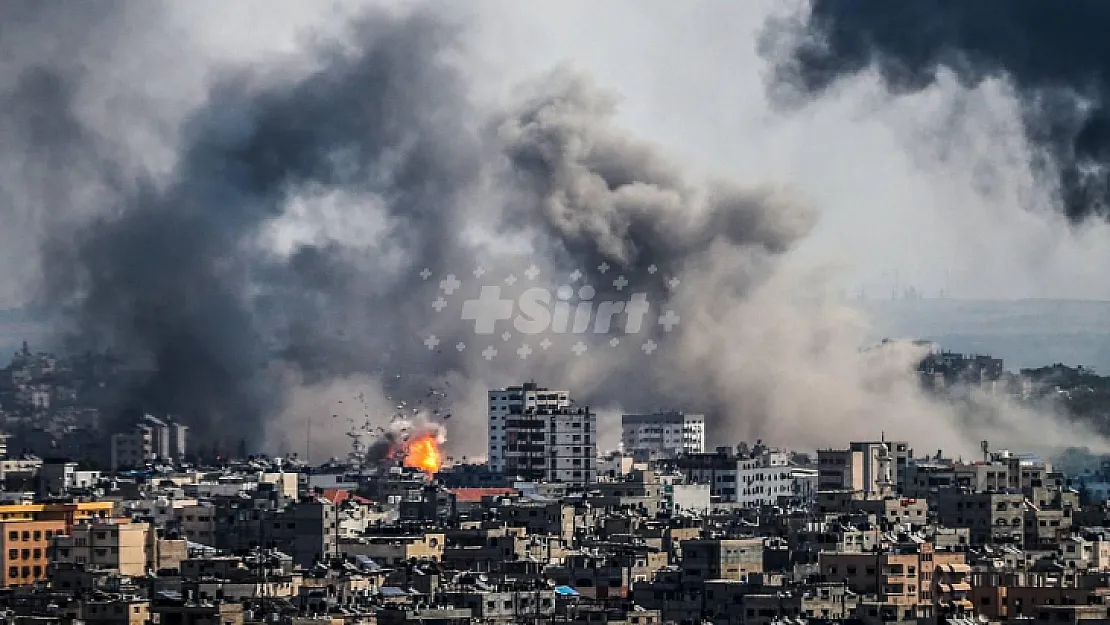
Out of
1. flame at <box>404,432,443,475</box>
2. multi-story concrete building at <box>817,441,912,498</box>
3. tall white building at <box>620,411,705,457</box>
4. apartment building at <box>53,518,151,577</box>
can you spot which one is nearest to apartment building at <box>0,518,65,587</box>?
apartment building at <box>53,518,151,577</box>

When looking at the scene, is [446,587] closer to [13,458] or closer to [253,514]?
[253,514]

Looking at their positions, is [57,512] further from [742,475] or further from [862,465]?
[742,475]

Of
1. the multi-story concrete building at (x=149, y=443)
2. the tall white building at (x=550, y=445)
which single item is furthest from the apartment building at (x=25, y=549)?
the multi-story concrete building at (x=149, y=443)

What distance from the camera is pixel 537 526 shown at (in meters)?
68.4

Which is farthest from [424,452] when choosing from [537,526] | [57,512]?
[57,512]

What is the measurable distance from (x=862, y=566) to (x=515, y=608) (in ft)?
18.5

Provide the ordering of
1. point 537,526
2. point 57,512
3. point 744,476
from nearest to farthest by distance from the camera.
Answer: point 57,512 → point 537,526 → point 744,476

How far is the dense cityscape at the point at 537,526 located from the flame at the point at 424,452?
0.12m

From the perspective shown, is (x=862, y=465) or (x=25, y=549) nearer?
(x=25, y=549)

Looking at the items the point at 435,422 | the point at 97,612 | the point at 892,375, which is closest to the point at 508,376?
the point at 435,422

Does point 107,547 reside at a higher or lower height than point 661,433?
lower

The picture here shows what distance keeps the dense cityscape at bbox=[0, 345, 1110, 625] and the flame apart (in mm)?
117

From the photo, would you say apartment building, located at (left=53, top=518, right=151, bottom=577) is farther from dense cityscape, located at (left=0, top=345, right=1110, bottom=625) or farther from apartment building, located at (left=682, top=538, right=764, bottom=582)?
apartment building, located at (left=682, top=538, right=764, bottom=582)

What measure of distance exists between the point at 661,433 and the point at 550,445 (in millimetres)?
11408
